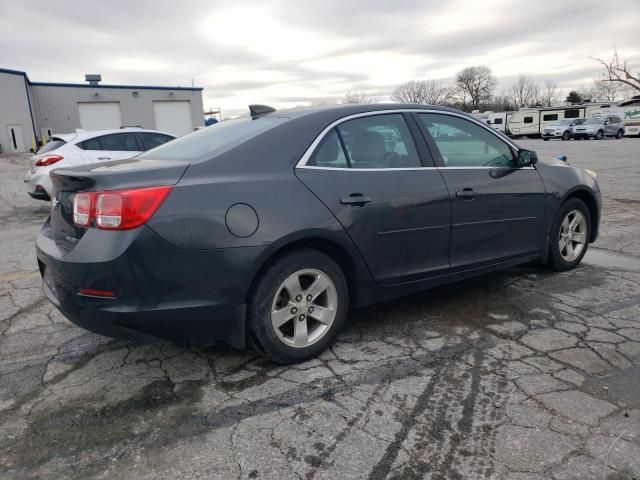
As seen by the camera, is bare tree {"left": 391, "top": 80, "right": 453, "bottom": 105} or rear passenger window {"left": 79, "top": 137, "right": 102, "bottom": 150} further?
bare tree {"left": 391, "top": 80, "right": 453, "bottom": 105}

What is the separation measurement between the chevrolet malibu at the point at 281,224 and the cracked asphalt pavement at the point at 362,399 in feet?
1.10

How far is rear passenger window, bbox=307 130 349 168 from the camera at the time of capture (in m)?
3.16

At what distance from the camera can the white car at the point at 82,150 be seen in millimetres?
8461

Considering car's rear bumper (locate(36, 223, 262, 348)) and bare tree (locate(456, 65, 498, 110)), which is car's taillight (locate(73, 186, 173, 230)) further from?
bare tree (locate(456, 65, 498, 110))

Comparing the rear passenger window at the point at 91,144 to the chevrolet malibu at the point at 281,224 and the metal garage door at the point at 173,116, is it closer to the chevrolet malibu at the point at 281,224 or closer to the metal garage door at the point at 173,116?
the chevrolet malibu at the point at 281,224

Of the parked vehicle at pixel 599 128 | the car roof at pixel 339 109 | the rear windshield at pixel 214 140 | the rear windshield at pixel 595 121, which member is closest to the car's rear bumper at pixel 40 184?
the rear windshield at pixel 214 140

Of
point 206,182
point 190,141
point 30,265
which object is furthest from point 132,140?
point 206,182

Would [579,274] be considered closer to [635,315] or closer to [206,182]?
[635,315]

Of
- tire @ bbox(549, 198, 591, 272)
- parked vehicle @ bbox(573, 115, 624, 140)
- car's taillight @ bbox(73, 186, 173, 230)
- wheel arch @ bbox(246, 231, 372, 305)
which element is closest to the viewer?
car's taillight @ bbox(73, 186, 173, 230)

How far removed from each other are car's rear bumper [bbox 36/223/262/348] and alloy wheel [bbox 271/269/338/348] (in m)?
0.26

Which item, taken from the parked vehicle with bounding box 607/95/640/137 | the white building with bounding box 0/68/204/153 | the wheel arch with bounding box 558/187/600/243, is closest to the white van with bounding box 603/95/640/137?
the parked vehicle with bounding box 607/95/640/137

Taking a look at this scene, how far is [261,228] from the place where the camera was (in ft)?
9.17

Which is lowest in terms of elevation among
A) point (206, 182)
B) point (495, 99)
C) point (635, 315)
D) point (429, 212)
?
point (635, 315)

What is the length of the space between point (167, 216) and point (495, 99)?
314 ft
